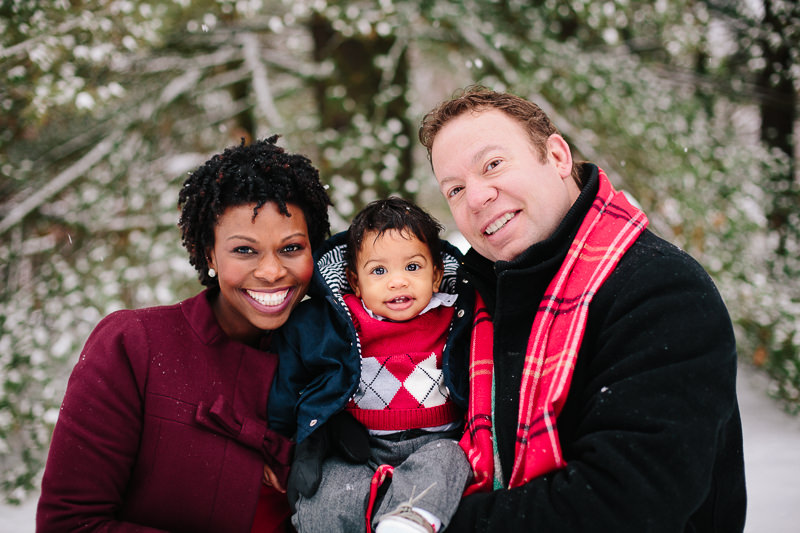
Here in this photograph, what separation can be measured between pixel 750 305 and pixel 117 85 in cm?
489

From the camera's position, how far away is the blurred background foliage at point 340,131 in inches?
139

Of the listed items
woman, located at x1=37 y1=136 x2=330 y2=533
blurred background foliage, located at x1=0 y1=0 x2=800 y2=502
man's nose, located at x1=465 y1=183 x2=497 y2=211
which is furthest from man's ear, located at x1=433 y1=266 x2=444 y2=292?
blurred background foliage, located at x1=0 y1=0 x2=800 y2=502

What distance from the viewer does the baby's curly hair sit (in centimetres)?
189

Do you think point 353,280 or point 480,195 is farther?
point 353,280

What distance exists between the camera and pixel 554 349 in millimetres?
1512

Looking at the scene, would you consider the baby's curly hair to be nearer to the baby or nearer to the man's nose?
the baby

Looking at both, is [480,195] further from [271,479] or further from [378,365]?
[271,479]

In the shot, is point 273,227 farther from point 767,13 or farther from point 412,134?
point 767,13

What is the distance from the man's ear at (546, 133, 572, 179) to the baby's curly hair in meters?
0.88

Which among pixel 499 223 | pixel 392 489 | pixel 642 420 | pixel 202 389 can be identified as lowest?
pixel 392 489

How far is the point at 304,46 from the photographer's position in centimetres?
637

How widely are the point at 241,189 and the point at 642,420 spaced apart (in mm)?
1421

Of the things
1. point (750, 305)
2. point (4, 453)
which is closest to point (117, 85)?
point (4, 453)

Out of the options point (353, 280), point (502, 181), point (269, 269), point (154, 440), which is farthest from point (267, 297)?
point (502, 181)
